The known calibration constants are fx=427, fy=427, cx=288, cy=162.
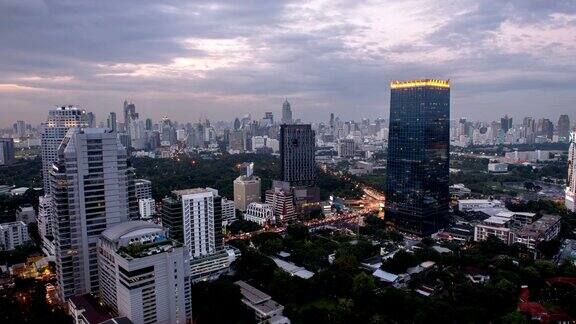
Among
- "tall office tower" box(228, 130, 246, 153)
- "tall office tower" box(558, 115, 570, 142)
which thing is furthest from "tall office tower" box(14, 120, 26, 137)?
"tall office tower" box(558, 115, 570, 142)

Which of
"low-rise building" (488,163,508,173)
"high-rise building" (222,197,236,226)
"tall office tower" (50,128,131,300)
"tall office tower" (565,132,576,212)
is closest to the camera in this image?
"tall office tower" (50,128,131,300)

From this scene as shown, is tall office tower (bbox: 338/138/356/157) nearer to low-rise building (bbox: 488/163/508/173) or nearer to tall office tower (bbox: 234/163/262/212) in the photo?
low-rise building (bbox: 488/163/508/173)

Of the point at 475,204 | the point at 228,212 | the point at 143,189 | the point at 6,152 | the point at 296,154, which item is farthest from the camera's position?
the point at 6,152

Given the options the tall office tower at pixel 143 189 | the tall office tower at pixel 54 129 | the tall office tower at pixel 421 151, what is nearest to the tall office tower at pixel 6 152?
the tall office tower at pixel 54 129

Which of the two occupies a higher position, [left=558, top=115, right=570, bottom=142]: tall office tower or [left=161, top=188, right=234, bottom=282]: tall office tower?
[left=558, top=115, right=570, bottom=142]: tall office tower

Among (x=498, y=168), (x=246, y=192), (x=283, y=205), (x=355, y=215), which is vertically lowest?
(x=355, y=215)

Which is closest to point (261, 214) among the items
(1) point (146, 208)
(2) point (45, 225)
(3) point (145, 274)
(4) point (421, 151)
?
(1) point (146, 208)

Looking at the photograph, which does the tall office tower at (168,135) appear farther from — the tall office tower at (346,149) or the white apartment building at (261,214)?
the white apartment building at (261,214)

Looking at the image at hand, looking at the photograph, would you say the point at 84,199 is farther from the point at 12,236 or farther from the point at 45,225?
the point at 12,236
